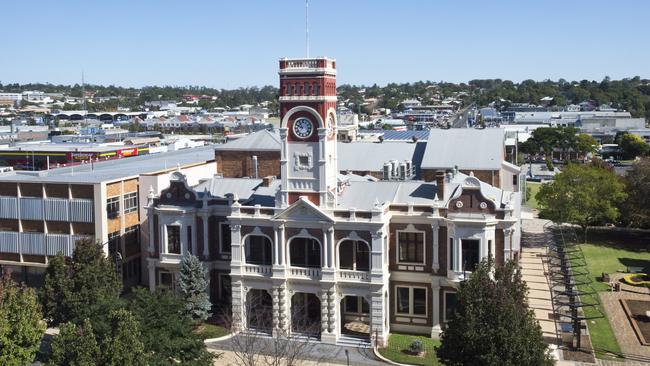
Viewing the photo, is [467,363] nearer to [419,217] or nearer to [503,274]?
[503,274]

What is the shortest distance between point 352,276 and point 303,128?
934 cm

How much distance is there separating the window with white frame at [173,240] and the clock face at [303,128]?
36.3 ft

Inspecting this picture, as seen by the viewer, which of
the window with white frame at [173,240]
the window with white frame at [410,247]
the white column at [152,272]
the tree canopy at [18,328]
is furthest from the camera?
the white column at [152,272]

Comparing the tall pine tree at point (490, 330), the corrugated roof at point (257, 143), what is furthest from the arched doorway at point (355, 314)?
the corrugated roof at point (257, 143)

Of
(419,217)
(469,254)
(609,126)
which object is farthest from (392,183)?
(609,126)

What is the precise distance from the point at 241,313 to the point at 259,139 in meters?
24.3

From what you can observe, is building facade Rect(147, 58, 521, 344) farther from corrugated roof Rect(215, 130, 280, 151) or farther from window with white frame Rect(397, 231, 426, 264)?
corrugated roof Rect(215, 130, 280, 151)

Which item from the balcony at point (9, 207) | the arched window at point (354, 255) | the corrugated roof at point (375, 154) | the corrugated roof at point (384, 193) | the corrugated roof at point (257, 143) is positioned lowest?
the arched window at point (354, 255)

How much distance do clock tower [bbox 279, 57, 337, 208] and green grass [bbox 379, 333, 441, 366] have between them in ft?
29.4

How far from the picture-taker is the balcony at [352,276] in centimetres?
4144

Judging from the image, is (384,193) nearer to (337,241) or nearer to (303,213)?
(337,241)

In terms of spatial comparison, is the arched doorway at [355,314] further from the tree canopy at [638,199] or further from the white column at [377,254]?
the tree canopy at [638,199]

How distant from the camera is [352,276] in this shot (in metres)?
41.7

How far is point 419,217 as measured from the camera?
1682 inches
